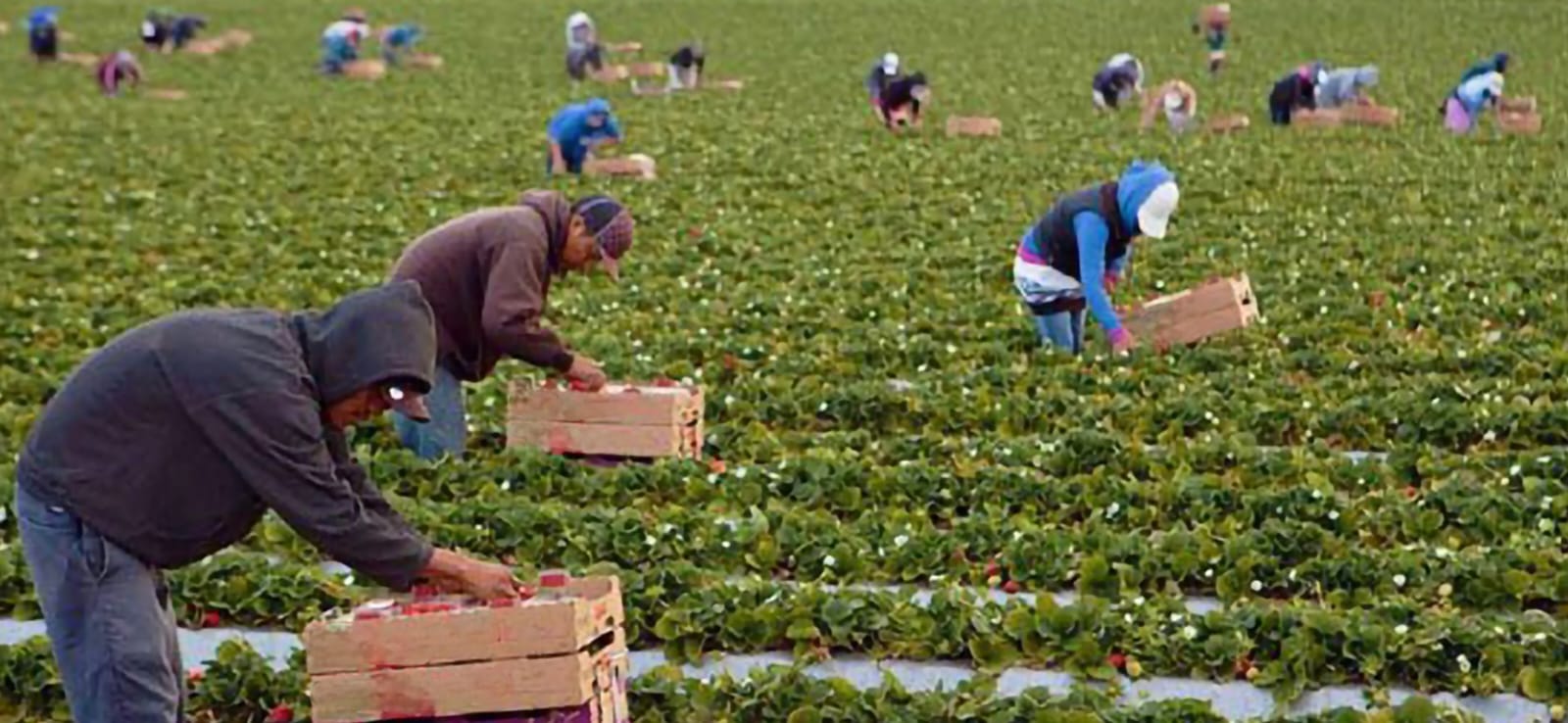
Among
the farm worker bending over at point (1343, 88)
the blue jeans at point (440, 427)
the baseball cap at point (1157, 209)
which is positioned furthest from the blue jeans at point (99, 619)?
the farm worker bending over at point (1343, 88)

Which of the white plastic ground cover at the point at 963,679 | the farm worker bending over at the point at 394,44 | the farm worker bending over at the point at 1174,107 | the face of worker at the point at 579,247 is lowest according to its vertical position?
the white plastic ground cover at the point at 963,679

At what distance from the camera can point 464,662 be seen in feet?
16.3

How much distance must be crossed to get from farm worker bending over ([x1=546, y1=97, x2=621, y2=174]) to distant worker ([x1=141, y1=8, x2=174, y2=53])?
17609 millimetres

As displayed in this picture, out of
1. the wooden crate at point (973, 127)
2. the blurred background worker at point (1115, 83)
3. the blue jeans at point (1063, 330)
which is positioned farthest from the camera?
the blurred background worker at point (1115, 83)

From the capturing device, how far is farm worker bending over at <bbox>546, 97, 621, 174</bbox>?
19.3m

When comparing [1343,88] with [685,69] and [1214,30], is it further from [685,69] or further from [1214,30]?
[685,69]

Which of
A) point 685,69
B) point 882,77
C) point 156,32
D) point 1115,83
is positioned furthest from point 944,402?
point 156,32

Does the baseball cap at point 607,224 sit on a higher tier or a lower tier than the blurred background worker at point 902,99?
higher

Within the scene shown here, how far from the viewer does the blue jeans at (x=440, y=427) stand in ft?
27.8

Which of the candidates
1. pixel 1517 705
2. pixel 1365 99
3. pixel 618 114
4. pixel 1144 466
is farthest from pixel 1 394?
pixel 1365 99

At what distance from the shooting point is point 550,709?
4965mm

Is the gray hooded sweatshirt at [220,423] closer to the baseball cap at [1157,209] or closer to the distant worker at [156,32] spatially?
the baseball cap at [1157,209]

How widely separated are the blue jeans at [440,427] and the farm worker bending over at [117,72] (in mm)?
22031

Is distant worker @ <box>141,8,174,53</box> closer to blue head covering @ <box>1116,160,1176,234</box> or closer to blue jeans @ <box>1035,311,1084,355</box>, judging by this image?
blue jeans @ <box>1035,311,1084,355</box>
